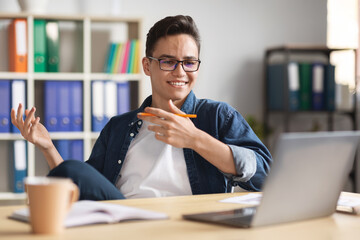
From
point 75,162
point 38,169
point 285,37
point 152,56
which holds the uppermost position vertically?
point 285,37

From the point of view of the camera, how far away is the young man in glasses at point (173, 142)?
1546mm

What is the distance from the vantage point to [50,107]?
343cm

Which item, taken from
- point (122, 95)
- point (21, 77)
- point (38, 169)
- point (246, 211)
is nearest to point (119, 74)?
point (122, 95)

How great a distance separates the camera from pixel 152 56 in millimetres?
1984

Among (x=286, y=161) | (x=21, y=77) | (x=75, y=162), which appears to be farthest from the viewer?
(x=21, y=77)

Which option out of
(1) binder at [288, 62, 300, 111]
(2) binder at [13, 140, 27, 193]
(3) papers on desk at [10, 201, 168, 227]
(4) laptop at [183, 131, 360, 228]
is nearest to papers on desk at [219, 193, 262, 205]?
(4) laptop at [183, 131, 360, 228]

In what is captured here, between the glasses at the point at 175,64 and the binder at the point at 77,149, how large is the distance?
169 cm

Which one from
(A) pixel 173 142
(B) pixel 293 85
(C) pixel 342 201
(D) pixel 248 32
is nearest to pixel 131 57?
(D) pixel 248 32

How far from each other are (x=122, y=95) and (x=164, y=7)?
784 millimetres

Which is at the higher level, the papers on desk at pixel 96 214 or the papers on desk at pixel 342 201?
the papers on desk at pixel 96 214

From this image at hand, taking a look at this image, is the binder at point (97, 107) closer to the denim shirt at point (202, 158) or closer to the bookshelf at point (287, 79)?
the bookshelf at point (287, 79)

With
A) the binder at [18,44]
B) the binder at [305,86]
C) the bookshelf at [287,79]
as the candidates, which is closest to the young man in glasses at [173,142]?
the binder at [18,44]

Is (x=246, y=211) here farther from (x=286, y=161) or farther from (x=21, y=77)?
(x=21, y=77)

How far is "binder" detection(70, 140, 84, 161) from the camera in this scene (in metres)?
3.48
